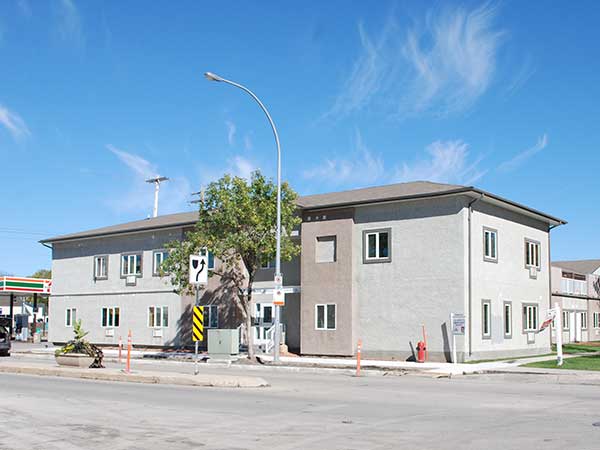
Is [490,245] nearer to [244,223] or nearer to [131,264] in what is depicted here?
[244,223]

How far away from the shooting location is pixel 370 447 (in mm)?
9523

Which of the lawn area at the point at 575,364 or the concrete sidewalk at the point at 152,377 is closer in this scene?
the concrete sidewalk at the point at 152,377

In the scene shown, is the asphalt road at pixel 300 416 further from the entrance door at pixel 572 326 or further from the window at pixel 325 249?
the entrance door at pixel 572 326

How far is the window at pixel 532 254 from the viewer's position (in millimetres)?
34344

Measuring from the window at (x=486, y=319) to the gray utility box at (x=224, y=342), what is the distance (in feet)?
33.7

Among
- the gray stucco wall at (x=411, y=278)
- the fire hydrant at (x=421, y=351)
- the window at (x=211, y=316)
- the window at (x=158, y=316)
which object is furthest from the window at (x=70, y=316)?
the fire hydrant at (x=421, y=351)

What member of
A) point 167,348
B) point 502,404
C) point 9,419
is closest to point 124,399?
point 9,419

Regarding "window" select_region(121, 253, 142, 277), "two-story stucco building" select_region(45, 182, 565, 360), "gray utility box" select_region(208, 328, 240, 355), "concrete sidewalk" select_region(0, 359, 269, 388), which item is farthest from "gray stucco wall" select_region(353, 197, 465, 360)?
"window" select_region(121, 253, 142, 277)

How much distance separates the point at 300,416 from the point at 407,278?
59.3 ft

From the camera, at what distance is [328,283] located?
32.4 meters

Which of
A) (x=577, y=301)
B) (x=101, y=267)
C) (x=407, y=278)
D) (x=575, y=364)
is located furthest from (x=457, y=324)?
(x=577, y=301)

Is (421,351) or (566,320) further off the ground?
(566,320)

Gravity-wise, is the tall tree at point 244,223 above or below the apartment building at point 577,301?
above

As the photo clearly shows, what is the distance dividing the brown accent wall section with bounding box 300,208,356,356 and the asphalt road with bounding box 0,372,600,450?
39.2 feet
